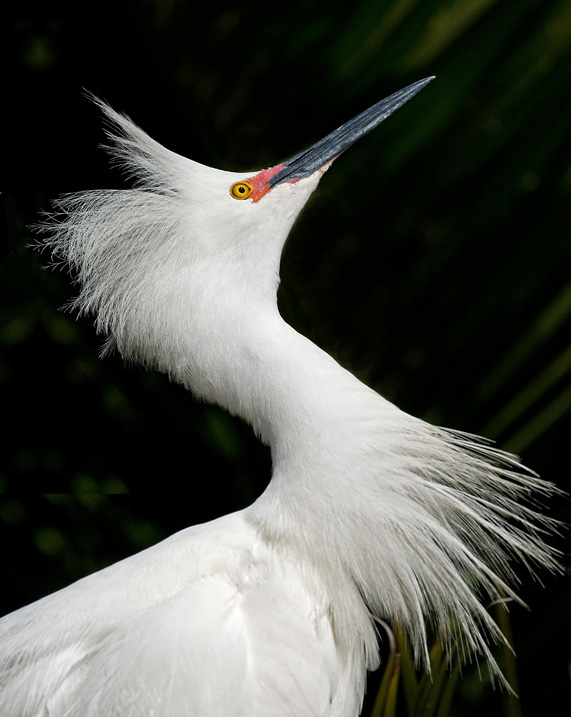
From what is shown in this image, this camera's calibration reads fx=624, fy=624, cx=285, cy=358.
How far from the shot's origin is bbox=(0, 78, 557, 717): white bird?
708 millimetres

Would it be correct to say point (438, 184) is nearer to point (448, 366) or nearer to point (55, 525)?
point (448, 366)

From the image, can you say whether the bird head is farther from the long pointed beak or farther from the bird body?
the bird body

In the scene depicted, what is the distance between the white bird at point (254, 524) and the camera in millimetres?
708

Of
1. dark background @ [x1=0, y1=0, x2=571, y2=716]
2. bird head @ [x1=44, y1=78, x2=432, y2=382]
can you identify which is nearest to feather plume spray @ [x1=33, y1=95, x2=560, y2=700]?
bird head @ [x1=44, y1=78, x2=432, y2=382]

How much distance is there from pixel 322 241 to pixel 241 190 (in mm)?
167

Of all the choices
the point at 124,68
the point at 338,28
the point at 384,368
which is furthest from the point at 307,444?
the point at 124,68

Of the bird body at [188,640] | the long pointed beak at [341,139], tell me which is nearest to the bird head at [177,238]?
the long pointed beak at [341,139]

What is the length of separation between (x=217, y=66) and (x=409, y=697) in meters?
0.98

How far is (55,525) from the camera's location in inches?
45.0

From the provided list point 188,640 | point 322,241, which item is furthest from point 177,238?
point 188,640

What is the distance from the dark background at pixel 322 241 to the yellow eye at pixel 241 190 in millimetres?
133

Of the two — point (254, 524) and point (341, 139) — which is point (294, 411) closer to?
point (254, 524)

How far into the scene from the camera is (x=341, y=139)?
85cm

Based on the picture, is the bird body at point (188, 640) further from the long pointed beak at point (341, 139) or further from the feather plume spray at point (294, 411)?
the long pointed beak at point (341, 139)
